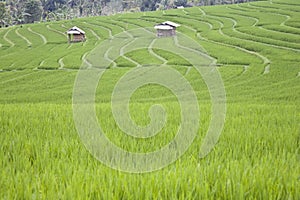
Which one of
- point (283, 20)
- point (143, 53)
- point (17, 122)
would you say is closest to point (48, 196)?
point (17, 122)

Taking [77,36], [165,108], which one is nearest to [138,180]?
[165,108]

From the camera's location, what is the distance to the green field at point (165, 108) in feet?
7.33

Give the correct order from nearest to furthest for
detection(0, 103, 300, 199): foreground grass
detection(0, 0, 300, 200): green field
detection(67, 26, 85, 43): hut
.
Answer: detection(0, 103, 300, 199): foreground grass, detection(0, 0, 300, 200): green field, detection(67, 26, 85, 43): hut

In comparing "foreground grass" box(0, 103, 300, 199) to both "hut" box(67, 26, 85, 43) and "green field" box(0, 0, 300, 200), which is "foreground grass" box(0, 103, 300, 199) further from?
"hut" box(67, 26, 85, 43)

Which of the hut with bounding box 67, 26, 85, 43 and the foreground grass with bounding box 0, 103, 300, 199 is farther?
the hut with bounding box 67, 26, 85, 43

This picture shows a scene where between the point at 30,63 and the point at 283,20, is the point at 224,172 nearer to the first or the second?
the point at 30,63

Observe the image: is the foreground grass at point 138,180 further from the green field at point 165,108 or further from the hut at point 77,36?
the hut at point 77,36

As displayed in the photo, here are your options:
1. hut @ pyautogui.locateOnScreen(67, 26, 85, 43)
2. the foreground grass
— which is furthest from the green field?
hut @ pyautogui.locateOnScreen(67, 26, 85, 43)

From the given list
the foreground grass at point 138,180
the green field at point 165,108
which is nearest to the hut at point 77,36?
the green field at point 165,108

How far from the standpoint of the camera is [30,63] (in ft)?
128

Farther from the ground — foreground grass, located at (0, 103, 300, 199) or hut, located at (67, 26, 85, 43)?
foreground grass, located at (0, 103, 300, 199)

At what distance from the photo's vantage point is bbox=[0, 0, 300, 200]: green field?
7.33 ft

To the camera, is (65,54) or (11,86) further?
(65,54)

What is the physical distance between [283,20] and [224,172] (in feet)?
176
